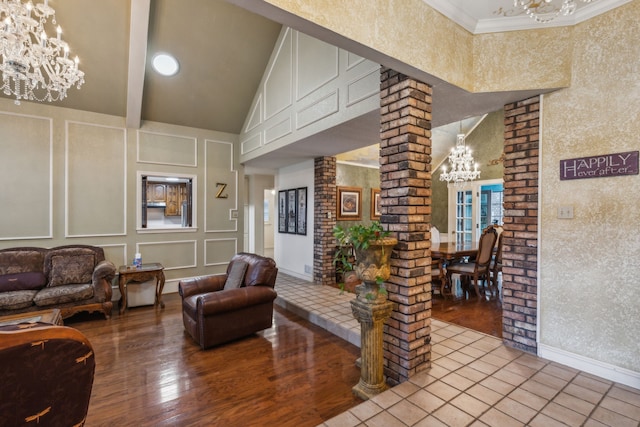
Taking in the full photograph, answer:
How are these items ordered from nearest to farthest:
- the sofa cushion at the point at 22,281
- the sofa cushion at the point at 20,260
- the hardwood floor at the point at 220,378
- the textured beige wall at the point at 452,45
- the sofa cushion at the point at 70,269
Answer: the textured beige wall at the point at 452,45
the hardwood floor at the point at 220,378
the sofa cushion at the point at 22,281
the sofa cushion at the point at 20,260
the sofa cushion at the point at 70,269

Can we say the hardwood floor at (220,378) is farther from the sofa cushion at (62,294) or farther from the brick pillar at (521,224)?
the brick pillar at (521,224)

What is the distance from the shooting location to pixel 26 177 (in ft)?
13.6

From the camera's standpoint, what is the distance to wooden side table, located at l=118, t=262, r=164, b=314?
4.23m

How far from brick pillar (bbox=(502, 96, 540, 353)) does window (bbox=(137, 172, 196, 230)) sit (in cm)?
507

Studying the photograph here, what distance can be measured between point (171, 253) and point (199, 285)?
2.03 m

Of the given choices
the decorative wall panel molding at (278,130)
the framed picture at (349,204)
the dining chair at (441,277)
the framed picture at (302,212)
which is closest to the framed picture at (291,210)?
the framed picture at (302,212)

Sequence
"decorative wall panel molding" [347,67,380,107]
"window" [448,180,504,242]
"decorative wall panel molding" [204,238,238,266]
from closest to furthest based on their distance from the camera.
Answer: "decorative wall panel molding" [347,67,380,107] → "decorative wall panel molding" [204,238,238,266] → "window" [448,180,504,242]

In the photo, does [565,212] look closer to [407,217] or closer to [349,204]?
[407,217]

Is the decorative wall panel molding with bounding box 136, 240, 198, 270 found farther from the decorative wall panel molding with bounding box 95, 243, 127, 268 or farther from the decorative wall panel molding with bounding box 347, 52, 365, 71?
the decorative wall panel molding with bounding box 347, 52, 365, 71

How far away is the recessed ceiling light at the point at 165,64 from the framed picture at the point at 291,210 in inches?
116

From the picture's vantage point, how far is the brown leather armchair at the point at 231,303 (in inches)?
120

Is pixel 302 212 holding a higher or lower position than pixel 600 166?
lower

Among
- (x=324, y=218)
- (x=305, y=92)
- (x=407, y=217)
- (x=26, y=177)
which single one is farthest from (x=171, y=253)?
(x=407, y=217)

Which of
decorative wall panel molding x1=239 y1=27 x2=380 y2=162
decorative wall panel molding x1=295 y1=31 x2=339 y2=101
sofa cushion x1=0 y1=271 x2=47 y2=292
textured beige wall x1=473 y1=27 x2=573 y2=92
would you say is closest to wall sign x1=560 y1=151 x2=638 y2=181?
textured beige wall x1=473 y1=27 x2=573 y2=92
